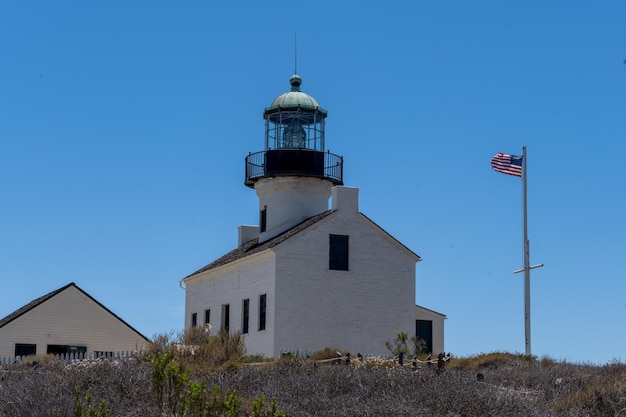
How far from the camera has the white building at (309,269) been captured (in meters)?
34.2

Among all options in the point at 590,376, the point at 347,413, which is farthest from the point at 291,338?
the point at 347,413

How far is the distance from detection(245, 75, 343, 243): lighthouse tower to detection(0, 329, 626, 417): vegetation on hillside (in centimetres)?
1839

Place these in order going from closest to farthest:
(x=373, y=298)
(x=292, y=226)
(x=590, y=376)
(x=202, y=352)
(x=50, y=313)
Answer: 1. (x=590, y=376)
2. (x=202, y=352)
3. (x=373, y=298)
4. (x=292, y=226)
5. (x=50, y=313)

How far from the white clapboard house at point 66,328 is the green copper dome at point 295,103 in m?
10.5

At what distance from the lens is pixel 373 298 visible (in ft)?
116

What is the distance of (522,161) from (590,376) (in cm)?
1443

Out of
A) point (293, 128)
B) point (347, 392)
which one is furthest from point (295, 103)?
point (347, 392)

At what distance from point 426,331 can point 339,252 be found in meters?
5.65

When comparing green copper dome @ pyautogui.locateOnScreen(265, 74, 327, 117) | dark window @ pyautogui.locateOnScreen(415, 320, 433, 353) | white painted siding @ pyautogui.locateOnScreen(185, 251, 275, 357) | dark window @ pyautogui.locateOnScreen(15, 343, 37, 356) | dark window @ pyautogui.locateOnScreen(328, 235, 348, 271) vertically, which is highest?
green copper dome @ pyautogui.locateOnScreen(265, 74, 327, 117)

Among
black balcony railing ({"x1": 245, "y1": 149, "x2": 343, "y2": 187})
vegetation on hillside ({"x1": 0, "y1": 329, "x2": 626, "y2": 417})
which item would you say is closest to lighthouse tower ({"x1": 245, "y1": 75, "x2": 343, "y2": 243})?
black balcony railing ({"x1": 245, "y1": 149, "x2": 343, "y2": 187})

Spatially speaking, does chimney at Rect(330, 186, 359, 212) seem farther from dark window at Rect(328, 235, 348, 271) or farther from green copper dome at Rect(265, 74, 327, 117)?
green copper dome at Rect(265, 74, 327, 117)

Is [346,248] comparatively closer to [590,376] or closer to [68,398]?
[590,376]

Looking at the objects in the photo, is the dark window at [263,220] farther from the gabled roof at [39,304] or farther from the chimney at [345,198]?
the gabled roof at [39,304]

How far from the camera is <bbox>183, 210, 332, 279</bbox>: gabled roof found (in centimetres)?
3517
